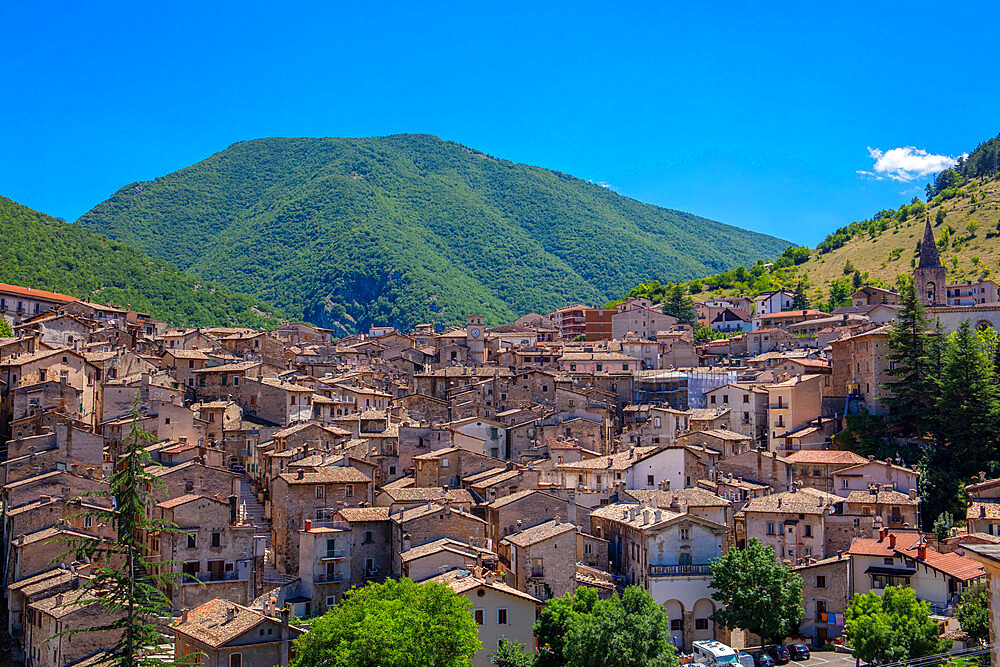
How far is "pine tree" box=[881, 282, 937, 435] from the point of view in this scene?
6222 centimetres

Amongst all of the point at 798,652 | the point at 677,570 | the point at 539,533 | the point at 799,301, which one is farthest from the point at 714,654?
the point at 799,301

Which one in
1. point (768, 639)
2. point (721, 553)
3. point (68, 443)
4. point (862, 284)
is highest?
point (862, 284)

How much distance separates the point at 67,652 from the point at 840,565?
34.1m

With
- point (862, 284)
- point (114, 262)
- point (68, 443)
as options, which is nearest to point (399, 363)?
point (68, 443)

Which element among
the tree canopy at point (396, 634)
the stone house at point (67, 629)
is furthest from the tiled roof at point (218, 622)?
the stone house at point (67, 629)

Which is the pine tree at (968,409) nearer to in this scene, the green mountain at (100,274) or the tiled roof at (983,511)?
the tiled roof at (983,511)

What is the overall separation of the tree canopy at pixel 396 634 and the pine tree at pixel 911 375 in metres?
33.9

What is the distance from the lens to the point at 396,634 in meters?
38.6

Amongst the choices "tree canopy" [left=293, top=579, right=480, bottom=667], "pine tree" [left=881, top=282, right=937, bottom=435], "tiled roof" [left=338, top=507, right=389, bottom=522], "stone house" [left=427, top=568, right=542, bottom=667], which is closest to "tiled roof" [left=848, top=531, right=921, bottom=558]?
"pine tree" [left=881, top=282, right=937, bottom=435]

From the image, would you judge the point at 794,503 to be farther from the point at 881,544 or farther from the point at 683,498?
the point at 683,498

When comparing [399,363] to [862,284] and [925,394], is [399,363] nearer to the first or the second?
[925,394]

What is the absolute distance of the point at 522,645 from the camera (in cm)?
4381

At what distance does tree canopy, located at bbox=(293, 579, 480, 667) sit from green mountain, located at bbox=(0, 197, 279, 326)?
73.1 m

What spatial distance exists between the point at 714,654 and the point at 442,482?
19.2 metres
